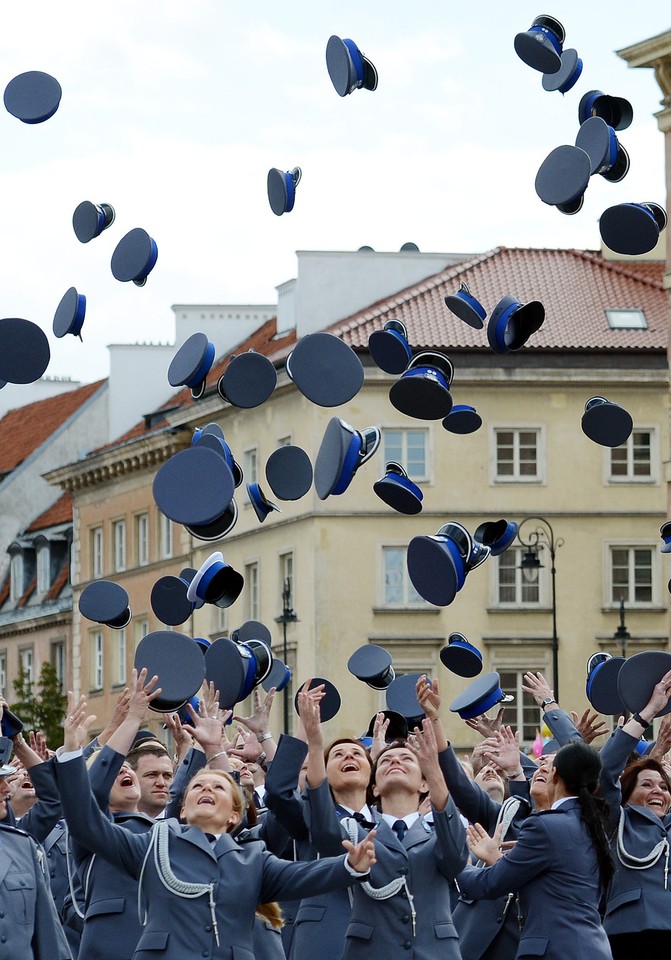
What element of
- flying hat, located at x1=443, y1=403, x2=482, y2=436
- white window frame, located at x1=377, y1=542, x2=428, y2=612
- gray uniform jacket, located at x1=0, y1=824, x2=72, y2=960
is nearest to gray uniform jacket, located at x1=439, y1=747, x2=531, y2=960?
gray uniform jacket, located at x1=0, y1=824, x2=72, y2=960

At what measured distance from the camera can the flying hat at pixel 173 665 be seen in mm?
10211

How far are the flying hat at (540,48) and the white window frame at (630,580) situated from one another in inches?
1330

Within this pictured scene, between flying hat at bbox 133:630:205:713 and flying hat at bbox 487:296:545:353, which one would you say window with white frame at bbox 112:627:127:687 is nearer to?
flying hat at bbox 487:296:545:353

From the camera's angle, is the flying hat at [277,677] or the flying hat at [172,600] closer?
the flying hat at [172,600]

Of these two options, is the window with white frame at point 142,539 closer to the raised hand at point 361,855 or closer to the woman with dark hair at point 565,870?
the woman with dark hair at point 565,870

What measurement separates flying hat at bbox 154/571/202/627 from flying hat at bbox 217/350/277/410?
1.22 m

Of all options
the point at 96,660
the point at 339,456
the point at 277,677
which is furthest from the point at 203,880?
the point at 96,660

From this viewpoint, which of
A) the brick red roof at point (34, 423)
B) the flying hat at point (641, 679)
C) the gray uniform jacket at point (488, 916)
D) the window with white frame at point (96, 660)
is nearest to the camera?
the gray uniform jacket at point (488, 916)

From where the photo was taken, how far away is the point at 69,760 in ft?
28.2

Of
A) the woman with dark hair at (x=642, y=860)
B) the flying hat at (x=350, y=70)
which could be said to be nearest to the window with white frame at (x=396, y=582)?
the flying hat at (x=350, y=70)

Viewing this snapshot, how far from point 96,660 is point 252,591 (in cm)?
928

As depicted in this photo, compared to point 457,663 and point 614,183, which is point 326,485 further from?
point 614,183

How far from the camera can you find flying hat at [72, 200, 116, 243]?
14250mm

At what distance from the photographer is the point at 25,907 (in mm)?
9266
